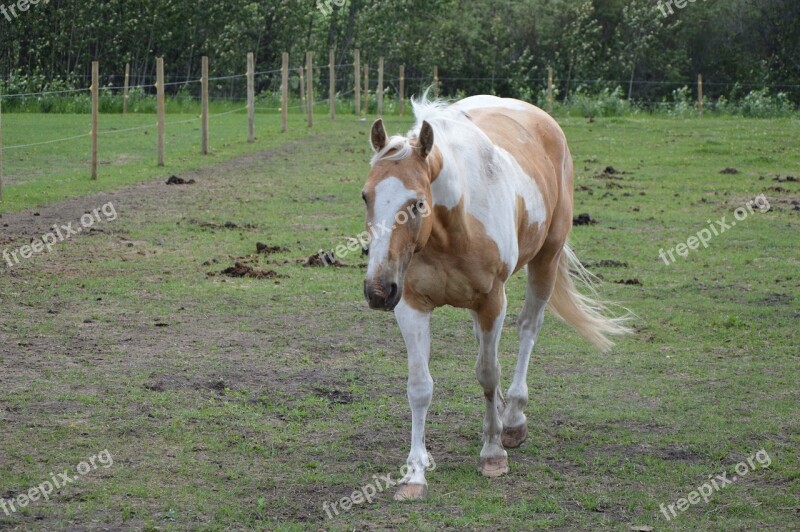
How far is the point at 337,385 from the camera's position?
6.14 m

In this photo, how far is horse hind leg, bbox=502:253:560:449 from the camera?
207 inches

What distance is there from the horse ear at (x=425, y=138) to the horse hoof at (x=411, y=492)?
1.56 metres

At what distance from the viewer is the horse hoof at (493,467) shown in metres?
4.79

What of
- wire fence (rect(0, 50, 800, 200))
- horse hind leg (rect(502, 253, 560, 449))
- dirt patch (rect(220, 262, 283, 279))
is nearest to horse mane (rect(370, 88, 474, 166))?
horse hind leg (rect(502, 253, 560, 449))

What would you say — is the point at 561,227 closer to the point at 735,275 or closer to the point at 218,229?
the point at 735,275

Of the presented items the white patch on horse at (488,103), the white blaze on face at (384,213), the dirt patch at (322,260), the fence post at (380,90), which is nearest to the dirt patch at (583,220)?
the dirt patch at (322,260)

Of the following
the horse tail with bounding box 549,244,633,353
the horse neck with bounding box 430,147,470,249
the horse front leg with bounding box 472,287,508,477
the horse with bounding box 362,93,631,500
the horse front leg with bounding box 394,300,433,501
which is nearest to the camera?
the horse with bounding box 362,93,631,500

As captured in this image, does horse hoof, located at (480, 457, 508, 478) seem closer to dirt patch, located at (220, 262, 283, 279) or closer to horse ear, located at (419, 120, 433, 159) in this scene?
horse ear, located at (419, 120, 433, 159)

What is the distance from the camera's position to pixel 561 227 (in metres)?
5.94

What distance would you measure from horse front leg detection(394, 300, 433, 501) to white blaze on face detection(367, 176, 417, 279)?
0.64 meters

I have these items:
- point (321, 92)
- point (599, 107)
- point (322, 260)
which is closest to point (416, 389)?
point (322, 260)

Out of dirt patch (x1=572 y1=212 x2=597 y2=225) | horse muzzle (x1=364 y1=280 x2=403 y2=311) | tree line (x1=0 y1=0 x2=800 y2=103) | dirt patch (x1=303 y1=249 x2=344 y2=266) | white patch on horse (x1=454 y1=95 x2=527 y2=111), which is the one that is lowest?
dirt patch (x1=303 y1=249 x2=344 y2=266)

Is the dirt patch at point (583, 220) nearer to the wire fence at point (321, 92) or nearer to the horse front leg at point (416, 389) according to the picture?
the horse front leg at point (416, 389)

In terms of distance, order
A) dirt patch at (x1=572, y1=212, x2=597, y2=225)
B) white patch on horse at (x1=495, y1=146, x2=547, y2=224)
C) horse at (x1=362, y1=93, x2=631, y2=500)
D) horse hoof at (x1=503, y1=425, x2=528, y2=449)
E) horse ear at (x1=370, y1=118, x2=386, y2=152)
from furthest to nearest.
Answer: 1. dirt patch at (x1=572, y1=212, x2=597, y2=225)
2. horse hoof at (x1=503, y1=425, x2=528, y2=449)
3. white patch on horse at (x1=495, y1=146, x2=547, y2=224)
4. horse ear at (x1=370, y1=118, x2=386, y2=152)
5. horse at (x1=362, y1=93, x2=631, y2=500)
